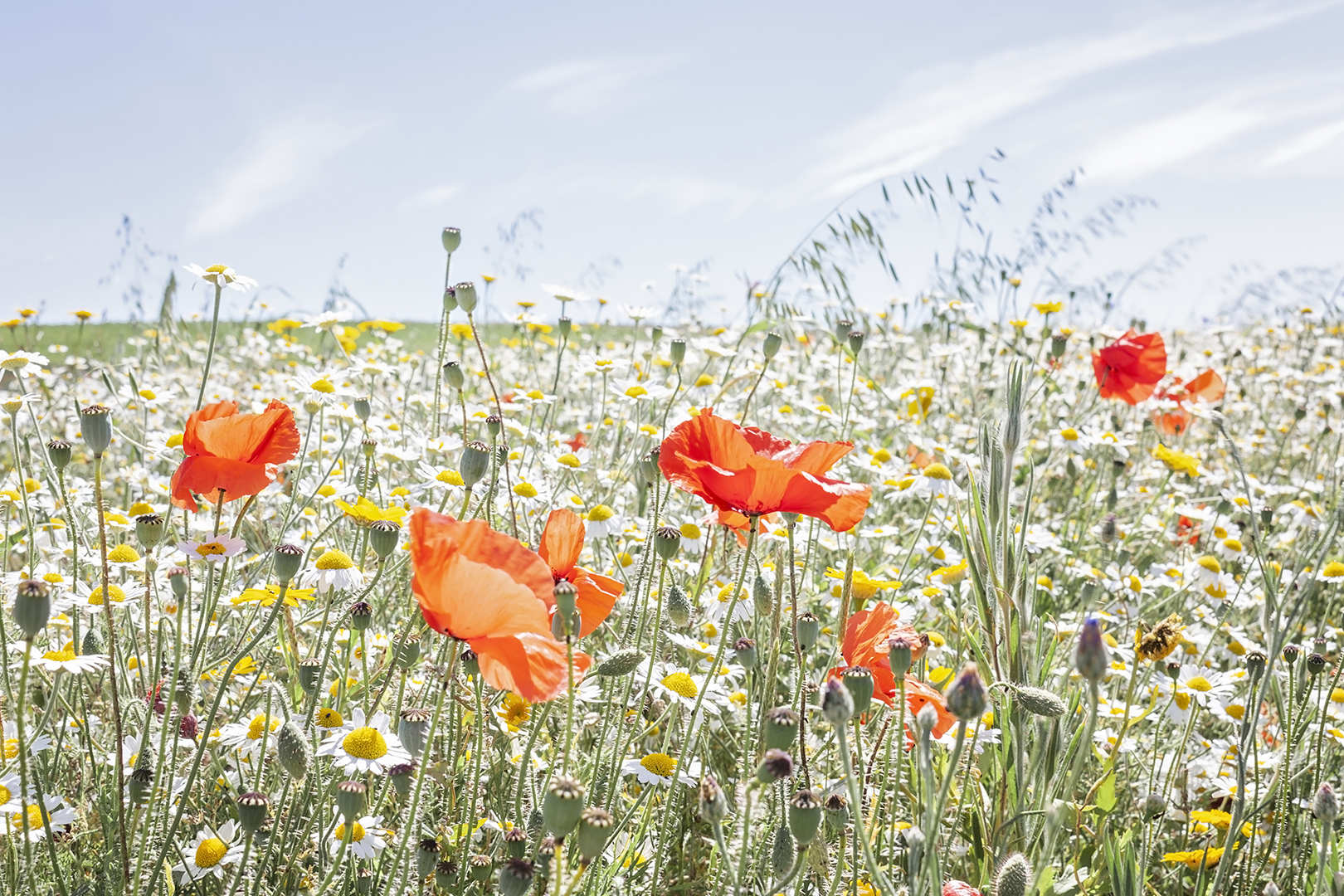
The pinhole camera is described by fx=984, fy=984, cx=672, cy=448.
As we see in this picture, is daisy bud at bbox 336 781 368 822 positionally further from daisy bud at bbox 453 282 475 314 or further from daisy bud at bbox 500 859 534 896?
daisy bud at bbox 453 282 475 314

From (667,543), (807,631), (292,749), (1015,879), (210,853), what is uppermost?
(667,543)

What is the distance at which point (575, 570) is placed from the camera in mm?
1415

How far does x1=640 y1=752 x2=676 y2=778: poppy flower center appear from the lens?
60.7 inches

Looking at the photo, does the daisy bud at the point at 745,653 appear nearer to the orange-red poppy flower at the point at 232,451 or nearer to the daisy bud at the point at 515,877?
the daisy bud at the point at 515,877

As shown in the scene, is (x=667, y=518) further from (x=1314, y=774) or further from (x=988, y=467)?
(x=1314, y=774)

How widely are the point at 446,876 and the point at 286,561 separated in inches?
18.6

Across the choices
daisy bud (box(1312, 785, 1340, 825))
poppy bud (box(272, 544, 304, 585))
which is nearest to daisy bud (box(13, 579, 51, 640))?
poppy bud (box(272, 544, 304, 585))

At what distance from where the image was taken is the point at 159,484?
2736 mm

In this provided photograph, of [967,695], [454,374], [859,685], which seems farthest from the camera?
[454,374]

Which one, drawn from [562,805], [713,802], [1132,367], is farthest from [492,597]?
[1132,367]

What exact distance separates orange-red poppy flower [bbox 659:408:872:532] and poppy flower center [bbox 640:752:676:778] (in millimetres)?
445

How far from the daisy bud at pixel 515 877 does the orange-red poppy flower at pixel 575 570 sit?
0.34 m

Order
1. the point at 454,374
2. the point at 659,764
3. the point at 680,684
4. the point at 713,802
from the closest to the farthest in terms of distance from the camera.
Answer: the point at 713,802 < the point at 659,764 < the point at 680,684 < the point at 454,374

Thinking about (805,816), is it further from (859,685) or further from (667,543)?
(667,543)
